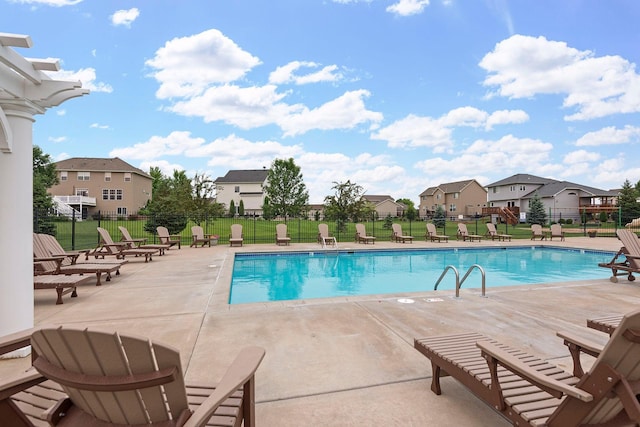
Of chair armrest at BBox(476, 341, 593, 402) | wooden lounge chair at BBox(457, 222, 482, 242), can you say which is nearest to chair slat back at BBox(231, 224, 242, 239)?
wooden lounge chair at BBox(457, 222, 482, 242)

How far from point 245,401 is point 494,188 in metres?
58.7

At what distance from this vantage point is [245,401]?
214 cm

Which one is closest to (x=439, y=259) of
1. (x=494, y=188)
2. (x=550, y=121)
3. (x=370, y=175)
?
(x=550, y=121)

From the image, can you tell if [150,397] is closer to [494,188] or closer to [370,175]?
[370,175]

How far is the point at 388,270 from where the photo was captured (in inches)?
497

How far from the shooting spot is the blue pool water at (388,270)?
9836mm

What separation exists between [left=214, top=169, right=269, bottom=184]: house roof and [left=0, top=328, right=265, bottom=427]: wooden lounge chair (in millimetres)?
58011

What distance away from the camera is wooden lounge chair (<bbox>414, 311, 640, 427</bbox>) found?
5.48ft

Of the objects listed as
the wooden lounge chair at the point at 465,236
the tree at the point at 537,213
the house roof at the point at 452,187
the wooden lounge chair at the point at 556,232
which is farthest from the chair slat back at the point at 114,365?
the house roof at the point at 452,187

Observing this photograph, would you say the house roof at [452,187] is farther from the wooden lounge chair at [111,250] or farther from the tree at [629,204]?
the wooden lounge chair at [111,250]

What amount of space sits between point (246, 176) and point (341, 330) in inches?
2290

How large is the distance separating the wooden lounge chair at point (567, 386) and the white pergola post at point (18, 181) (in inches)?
175

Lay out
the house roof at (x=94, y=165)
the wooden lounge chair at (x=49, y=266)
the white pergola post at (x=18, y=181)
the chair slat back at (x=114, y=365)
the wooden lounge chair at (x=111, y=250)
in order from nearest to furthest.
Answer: the chair slat back at (x=114, y=365) → the white pergola post at (x=18, y=181) → the wooden lounge chair at (x=49, y=266) → the wooden lounge chair at (x=111, y=250) → the house roof at (x=94, y=165)

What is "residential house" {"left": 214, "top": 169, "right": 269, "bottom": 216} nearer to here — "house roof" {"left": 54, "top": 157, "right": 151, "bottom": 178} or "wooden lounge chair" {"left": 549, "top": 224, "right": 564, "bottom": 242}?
"house roof" {"left": 54, "top": 157, "right": 151, "bottom": 178}
